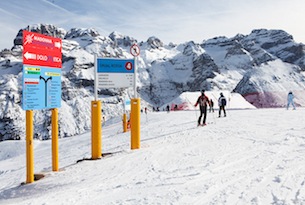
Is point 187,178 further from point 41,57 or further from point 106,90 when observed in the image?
point 106,90

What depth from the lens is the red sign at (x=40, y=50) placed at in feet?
21.9

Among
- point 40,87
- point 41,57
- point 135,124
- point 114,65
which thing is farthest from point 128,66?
point 40,87

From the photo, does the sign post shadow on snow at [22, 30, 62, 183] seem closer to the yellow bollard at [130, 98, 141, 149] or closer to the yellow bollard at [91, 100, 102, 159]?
the yellow bollard at [91, 100, 102, 159]

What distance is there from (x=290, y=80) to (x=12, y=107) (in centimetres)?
11477

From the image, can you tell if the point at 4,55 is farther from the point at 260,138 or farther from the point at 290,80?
the point at 260,138

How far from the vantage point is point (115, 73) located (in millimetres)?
8977

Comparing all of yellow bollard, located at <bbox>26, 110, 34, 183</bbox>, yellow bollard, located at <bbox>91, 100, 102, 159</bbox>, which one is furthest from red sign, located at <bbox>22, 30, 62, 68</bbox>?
yellow bollard, located at <bbox>91, 100, 102, 159</bbox>

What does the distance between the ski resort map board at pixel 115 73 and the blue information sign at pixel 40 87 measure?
1.52 meters

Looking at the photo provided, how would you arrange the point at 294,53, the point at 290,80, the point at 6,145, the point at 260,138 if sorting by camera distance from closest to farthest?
the point at 260,138 → the point at 6,145 → the point at 290,80 → the point at 294,53

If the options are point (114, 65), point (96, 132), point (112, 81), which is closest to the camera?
point (96, 132)

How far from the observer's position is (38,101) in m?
7.04

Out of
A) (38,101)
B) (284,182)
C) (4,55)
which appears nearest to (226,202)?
(284,182)

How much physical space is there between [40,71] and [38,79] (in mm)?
217

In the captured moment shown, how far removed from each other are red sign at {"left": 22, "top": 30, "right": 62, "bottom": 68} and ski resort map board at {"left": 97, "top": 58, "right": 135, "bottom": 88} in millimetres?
1497
